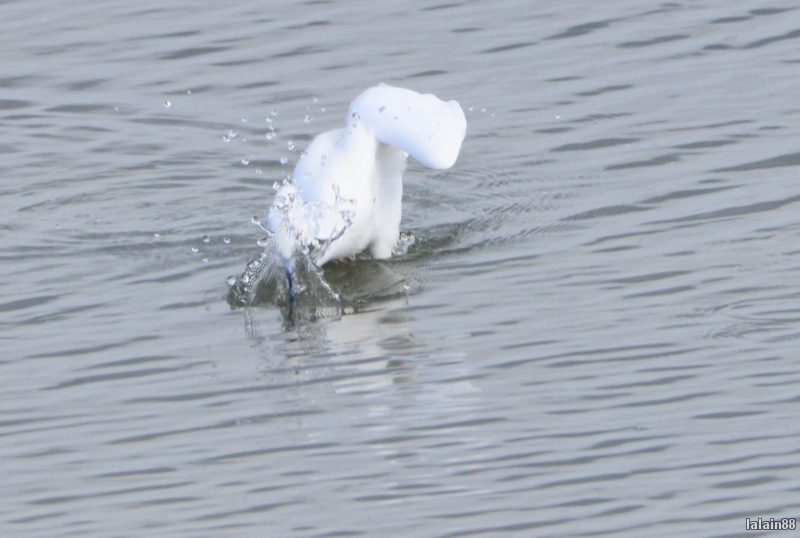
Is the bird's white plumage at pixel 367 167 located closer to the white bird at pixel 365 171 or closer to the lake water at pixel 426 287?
the white bird at pixel 365 171

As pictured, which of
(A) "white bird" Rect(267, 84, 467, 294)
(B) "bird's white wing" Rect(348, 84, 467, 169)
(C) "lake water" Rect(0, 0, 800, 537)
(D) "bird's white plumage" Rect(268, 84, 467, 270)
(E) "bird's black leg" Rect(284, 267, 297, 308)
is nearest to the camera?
(C) "lake water" Rect(0, 0, 800, 537)

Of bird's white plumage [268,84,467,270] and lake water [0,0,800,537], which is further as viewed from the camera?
bird's white plumage [268,84,467,270]

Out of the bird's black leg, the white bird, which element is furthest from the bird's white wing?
the bird's black leg

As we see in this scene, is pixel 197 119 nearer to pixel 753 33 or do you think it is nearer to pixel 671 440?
pixel 753 33

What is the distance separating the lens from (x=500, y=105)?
39.2 ft

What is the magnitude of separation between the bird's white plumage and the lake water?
26cm

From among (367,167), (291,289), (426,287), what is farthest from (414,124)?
(291,289)

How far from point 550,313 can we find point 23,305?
269 centimetres

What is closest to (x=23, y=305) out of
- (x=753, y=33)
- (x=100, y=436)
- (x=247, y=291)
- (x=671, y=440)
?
(x=247, y=291)

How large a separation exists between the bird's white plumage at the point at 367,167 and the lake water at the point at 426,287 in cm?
26

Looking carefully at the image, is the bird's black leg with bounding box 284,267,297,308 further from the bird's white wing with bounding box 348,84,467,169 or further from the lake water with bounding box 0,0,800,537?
the bird's white wing with bounding box 348,84,467,169

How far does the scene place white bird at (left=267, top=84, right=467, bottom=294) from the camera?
8.25m

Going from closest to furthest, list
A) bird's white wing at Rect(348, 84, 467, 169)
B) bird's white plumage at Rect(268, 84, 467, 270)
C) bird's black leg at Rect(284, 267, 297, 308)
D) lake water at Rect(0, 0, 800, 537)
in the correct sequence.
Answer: lake water at Rect(0, 0, 800, 537) < bird's black leg at Rect(284, 267, 297, 308) < bird's white plumage at Rect(268, 84, 467, 270) < bird's white wing at Rect(348, 84, 467, 169)

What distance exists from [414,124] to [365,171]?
15.2 inches
